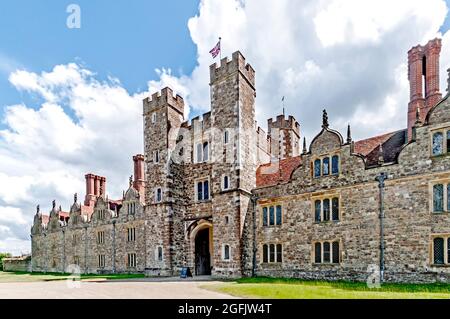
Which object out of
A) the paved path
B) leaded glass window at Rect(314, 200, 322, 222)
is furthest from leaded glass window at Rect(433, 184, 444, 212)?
the paved path

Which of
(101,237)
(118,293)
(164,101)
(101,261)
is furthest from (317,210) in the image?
(101,261)

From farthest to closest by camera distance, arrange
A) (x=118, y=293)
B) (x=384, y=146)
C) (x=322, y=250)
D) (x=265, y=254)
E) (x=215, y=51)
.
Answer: (x=215, y=51), (x=265, y=254), (x=384, y=146), (x=322, y=250), (x=118, y=293)

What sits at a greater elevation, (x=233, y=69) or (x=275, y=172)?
(x=233, y=69)

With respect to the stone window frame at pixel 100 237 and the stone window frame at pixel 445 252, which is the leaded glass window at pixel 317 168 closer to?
the stone window frame at pixel 445 252

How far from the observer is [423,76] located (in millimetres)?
21000

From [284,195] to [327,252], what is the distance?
439 cm

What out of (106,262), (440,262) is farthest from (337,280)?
(106,262)

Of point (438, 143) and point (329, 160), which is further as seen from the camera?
point (329, 160)

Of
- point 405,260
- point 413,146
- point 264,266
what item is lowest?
point 264,266

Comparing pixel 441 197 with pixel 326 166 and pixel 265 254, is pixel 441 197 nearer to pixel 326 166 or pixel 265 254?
pixel 326 166

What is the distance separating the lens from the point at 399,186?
17.4 meters

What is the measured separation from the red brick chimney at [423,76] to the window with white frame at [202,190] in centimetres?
1473
